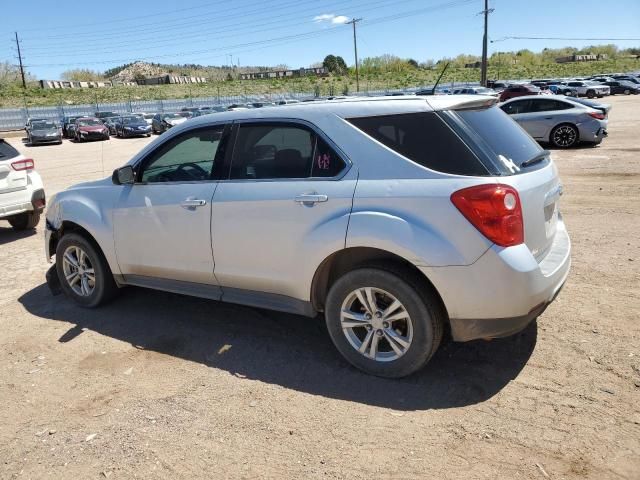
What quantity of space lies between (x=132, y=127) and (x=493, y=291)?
109 feet

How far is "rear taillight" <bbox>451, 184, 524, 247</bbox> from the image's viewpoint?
288 cm

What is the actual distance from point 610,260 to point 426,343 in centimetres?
318

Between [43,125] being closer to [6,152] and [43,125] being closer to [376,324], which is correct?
[6,152]

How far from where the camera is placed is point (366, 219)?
124 inches

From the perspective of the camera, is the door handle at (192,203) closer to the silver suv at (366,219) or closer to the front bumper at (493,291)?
the silver suv at (366,219)

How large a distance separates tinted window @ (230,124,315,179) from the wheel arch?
597 mm

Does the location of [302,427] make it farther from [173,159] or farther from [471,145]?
[173,159]

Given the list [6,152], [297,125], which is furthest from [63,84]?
[297,125]

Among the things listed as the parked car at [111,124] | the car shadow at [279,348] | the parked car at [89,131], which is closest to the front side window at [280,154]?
the car shadow at [279,348]

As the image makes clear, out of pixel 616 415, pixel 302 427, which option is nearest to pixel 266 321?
pixel 302 427

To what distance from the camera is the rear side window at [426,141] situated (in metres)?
3.02

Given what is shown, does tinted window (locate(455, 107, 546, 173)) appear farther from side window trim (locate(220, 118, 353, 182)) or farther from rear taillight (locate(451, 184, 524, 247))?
side window trim (locate(220, 118, 353, 182))

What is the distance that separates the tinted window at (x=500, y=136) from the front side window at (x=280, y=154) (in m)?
0.85

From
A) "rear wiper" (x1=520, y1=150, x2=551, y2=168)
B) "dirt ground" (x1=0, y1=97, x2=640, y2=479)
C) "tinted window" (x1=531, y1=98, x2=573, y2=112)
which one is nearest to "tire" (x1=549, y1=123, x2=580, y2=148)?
"tinted window" (x1=531, y1=98, x2=573, y2=112)
